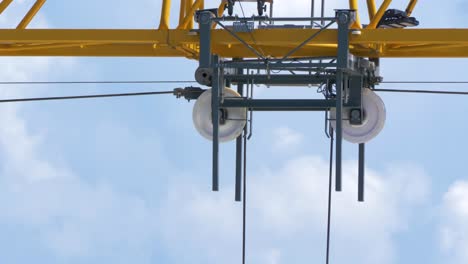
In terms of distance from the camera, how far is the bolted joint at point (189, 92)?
26.7m

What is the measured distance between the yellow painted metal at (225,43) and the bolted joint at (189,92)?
53 centimetres

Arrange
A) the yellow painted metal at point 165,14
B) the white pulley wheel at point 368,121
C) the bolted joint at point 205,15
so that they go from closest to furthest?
1. the bolted joint at point 205,15
2. the yellow painted metal at point 165,14
3. the white pulley wheel at point 368,121

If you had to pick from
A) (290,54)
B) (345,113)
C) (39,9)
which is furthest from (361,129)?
(39,9)

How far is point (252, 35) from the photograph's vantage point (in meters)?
25.4

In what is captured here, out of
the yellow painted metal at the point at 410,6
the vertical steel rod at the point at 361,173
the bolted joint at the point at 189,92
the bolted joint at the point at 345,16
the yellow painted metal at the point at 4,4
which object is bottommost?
the vertical steel rod at the point at 361,173

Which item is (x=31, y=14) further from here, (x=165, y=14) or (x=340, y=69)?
(x=340, y=69)

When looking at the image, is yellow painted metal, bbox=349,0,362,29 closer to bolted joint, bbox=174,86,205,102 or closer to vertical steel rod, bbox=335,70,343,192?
vertical steel rod, bbox=335,70,343,192

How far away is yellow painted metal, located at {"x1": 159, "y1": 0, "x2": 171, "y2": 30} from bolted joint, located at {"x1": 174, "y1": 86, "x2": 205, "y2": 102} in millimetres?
1391

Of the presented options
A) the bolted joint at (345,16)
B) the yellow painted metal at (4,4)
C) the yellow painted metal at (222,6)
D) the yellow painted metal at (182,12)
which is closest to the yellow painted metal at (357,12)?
the bolted joint at (345,16)

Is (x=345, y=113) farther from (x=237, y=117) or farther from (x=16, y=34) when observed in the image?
(x=16, y=34)

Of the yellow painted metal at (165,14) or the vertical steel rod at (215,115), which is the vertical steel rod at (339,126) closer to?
the vertical steel rod at (215,115)

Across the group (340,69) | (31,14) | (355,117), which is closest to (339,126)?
(340,69)

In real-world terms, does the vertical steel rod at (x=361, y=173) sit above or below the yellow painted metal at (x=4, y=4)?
below

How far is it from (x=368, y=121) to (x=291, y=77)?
1462mm
